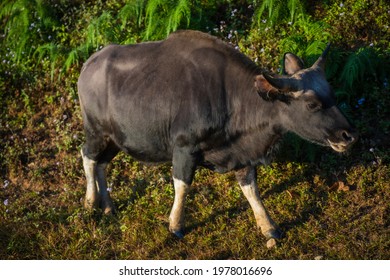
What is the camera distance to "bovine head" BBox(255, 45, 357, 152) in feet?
18.3

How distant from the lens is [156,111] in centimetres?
626

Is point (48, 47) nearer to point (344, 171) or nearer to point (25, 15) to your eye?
point (25, 15)

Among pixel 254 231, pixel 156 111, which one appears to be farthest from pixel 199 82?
pixel 254 231

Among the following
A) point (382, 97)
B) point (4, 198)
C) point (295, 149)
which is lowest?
point (4, 198)

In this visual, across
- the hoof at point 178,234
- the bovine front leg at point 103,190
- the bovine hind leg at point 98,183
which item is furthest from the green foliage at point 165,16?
the hoof at point 178,234

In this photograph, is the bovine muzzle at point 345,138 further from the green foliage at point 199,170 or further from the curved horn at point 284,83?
the green foliage at point 199,170

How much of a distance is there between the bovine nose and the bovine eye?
336 millimetres

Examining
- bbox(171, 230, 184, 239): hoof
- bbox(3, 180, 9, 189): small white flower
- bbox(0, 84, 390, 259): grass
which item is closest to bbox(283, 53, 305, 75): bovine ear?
bbox(0, 84, 390, 259): grass

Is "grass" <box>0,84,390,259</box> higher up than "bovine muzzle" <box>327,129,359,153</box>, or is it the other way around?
"bovine muzzle" <box>327,129,359,153</box>

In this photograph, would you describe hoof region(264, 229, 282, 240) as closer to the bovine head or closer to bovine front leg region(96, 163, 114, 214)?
Result: the bovine head

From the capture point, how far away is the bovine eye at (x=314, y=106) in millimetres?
5566

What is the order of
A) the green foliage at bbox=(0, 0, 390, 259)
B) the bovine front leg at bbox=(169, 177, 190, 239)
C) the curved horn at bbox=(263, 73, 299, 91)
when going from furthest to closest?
the green foliage at bbox=(0, 0, 390, 259), the bovine front leg at bbox=(169, 177, 190, 239), the curved horn at bbox=(263, 73, 299, 91)

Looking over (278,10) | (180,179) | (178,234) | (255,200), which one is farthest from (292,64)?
(278,10)

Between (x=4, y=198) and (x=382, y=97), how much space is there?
5456 millimetres
